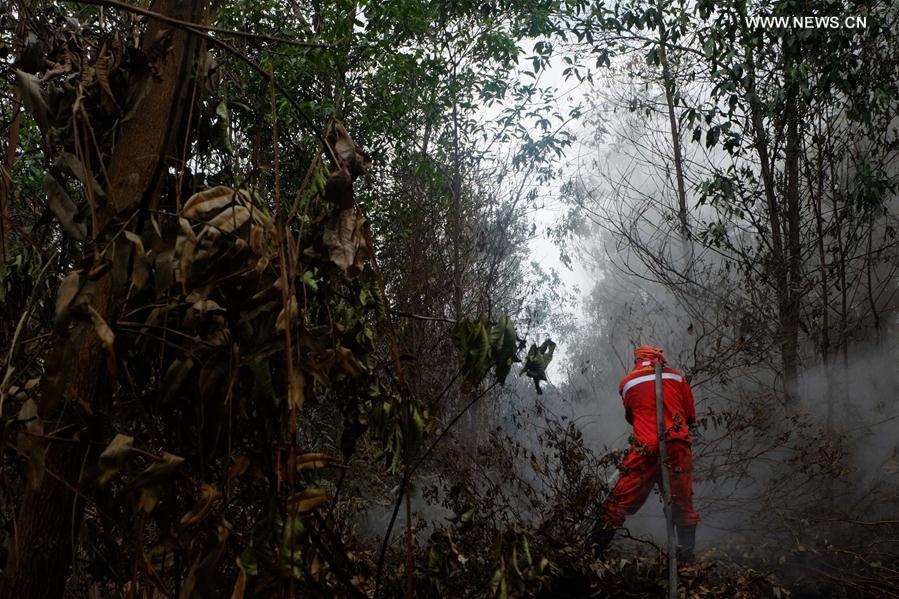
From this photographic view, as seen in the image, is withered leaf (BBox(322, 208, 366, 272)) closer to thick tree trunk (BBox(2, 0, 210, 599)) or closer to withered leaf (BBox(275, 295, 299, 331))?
withered leaf (BBox(275, 295, 299, 331))

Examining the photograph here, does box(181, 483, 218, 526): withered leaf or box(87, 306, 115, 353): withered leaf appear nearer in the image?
box(87, 306, 115, 353): withered leaf

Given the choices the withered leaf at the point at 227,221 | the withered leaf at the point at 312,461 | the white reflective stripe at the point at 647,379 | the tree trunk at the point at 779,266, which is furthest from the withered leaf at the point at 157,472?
the tree trunk at the point at 779,266

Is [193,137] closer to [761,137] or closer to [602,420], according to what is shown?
[761,137]

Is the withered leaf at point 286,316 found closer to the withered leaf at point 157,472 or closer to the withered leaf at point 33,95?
the withered leaf at point 157,472

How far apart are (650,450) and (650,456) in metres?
0.12

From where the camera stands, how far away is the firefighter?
5160 millimetres

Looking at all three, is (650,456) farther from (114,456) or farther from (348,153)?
(114,456)

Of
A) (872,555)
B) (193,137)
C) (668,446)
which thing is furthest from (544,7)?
(193,137)

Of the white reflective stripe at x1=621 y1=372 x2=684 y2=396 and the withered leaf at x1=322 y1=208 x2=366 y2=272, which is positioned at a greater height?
the white reflective stripe at x1=621 y1=372 x2=684 y2=396

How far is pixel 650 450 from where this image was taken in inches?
208

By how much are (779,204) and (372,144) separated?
171 inches

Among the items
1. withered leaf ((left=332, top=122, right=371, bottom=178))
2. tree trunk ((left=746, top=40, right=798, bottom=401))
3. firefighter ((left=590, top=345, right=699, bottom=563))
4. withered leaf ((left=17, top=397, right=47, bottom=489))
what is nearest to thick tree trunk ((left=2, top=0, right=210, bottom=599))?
withered leaf ((left=17, top=397, right=47, bottom=489))

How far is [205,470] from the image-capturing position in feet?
4.80

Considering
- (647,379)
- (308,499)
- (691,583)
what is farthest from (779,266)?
(308,499)
